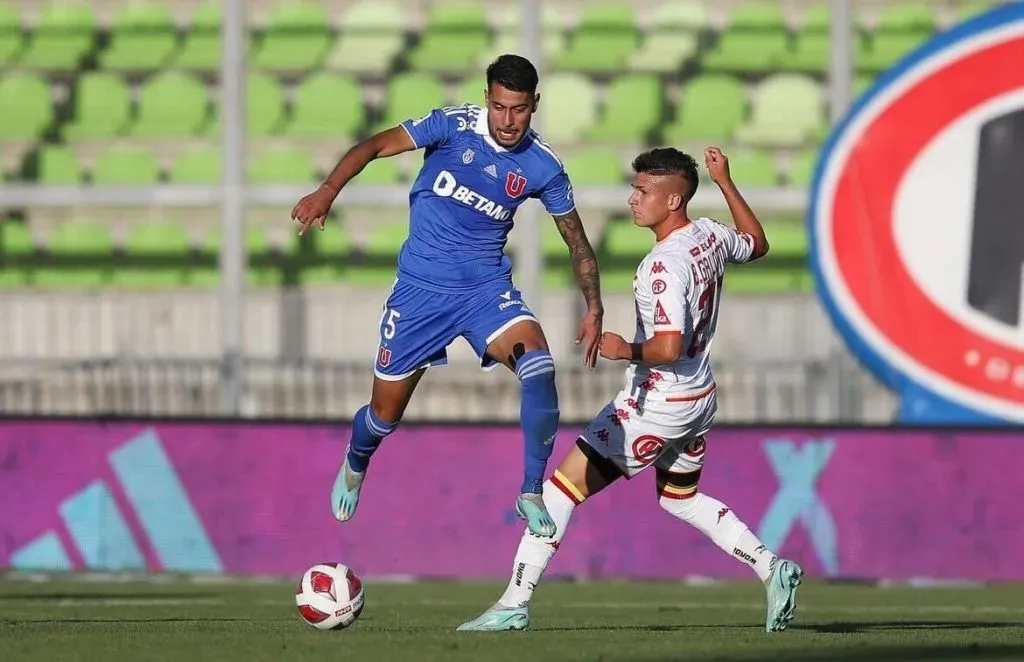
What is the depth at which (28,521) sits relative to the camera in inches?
504

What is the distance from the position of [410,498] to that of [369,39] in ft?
16.4

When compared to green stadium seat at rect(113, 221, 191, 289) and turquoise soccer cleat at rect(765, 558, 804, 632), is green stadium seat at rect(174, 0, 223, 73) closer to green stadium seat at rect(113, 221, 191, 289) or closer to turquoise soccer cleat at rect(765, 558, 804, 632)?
green stadium seat at rect(113, 221, 191, 289)

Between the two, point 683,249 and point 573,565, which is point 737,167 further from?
point 683,249

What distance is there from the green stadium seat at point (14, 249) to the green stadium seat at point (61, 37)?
1381mm

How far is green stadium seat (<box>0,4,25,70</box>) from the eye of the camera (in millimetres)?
16250

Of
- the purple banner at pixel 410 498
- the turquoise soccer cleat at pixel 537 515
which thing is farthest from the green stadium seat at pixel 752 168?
the turquoise soccer cleat at pixel 537 515

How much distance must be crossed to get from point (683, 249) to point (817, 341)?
21.0ft

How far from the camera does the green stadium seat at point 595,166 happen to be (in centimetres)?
1537

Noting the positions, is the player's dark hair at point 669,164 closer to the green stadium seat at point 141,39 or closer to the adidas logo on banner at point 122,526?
the adidas logo on banner at point 122,526

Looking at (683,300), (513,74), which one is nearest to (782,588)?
(683,300)

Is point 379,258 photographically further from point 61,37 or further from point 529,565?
point 529,565

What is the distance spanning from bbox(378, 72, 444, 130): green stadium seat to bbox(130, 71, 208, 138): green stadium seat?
5.17 ft

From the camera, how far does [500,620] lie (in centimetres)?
797

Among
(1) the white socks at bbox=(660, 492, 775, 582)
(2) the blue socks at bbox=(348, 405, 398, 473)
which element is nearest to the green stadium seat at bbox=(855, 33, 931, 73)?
(2) the blue socks at bbox=(348, 405, 398, 473)
